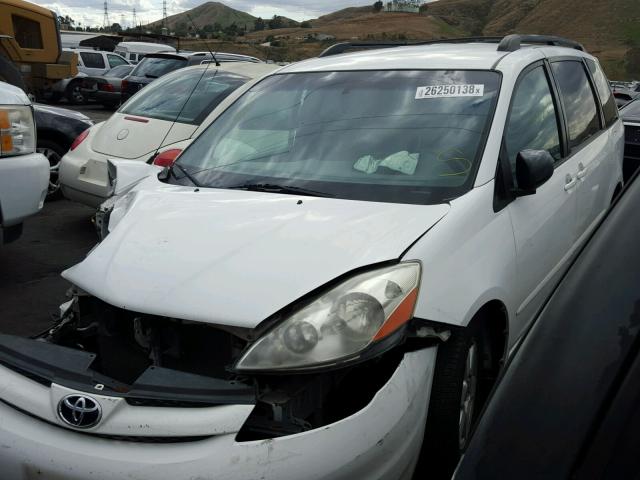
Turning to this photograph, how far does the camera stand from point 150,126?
6074 mm

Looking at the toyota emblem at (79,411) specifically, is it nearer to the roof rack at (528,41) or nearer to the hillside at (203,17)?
the roof rack at (528,41)

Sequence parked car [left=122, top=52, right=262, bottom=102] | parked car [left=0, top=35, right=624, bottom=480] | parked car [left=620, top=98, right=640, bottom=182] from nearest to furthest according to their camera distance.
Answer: parked car [left=0, top=35, right=624, bottom=480] < parked car [left=620, top=98, right=640, bottom=182] < parked car [left=122, top=52, right=262, bottom=102]

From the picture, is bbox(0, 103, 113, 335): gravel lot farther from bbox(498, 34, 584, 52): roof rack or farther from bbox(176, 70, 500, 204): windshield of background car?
bbox(498, 34, 584, 52): roof rack

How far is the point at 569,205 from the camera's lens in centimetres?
347

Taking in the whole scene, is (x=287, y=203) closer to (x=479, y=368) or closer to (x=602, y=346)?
(x=479, y=368)

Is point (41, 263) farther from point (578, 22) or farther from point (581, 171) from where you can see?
point (578, 22)

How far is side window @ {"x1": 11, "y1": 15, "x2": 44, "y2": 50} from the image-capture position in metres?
13.5

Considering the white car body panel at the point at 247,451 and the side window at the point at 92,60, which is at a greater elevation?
the white car body panel at the point at 247,451

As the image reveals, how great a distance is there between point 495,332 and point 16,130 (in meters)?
3.42

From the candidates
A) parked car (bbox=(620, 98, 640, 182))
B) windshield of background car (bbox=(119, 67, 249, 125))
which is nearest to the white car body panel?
windshield of background car (bbox=(119, 67, 249, 125))

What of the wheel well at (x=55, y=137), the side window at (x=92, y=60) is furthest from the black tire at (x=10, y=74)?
the side window at (x=92, y=60)

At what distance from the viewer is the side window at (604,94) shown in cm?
469

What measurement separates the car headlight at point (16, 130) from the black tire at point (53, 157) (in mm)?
2651

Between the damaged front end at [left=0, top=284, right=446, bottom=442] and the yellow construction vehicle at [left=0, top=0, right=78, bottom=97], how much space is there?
38.2ft
